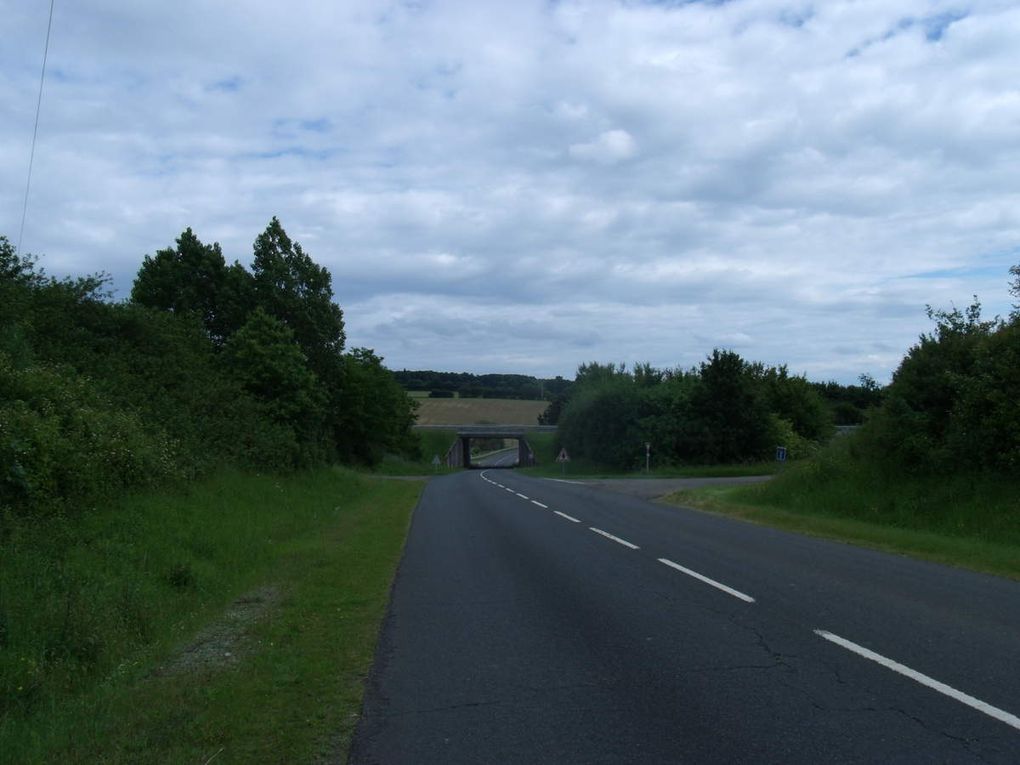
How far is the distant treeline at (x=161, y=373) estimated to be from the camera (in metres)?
13.5

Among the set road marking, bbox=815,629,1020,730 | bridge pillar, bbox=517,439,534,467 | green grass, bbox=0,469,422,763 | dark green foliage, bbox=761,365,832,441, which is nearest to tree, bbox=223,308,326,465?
green grass, bbox=0,469,422,763

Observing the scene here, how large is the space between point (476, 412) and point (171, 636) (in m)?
112

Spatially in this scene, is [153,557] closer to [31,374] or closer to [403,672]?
[31,374]

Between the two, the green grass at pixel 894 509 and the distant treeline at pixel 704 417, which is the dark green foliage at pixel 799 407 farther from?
the green grass at pixel 894 509

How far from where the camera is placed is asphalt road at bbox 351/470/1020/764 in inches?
220

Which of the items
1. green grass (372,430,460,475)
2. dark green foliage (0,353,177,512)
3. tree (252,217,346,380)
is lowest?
green grass (372,430,460,475)

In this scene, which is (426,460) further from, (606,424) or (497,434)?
(606,424)

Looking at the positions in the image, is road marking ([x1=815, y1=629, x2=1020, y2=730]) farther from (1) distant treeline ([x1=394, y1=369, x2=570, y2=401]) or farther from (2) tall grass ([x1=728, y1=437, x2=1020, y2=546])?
(1) distant treeline ([x1=394, y1=369, x2=570, y2=401])

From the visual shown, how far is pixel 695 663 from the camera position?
24.5ft

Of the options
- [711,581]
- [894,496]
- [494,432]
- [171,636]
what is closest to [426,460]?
[494,432]

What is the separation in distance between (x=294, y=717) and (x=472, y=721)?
4.18 ft

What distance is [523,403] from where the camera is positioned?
13875cm

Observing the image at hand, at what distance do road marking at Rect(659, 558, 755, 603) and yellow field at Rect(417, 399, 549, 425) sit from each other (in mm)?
97648

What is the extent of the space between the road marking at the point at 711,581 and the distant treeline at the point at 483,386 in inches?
4961
